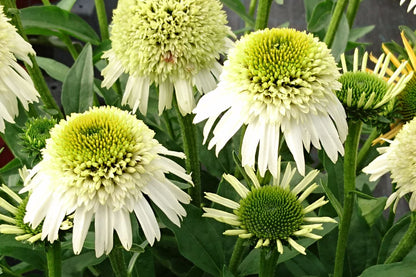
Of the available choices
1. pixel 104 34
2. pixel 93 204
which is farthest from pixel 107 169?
pixel 104 34

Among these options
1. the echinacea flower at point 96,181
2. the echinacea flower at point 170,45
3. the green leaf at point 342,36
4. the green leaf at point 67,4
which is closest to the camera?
the echinacea flower at point 96,181

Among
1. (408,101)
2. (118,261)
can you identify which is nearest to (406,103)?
(408,101)

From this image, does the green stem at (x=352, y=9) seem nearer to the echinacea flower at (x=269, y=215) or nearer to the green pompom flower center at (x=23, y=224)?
the echinacea flower at (x=269, y=215)

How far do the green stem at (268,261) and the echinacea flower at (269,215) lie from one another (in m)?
0.01

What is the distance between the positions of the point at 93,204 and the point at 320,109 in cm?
19

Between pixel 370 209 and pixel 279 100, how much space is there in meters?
0.24

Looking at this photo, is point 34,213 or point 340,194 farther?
point 340,194

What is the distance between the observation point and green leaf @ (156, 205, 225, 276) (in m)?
0.55

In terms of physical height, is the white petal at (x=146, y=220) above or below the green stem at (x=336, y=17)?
below

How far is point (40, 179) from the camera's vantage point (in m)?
0.43

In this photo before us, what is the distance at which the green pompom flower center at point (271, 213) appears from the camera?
469 mm

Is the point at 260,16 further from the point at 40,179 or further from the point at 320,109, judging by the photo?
the point at 40,179

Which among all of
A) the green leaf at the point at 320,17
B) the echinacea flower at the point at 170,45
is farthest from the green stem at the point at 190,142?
the green leaf at the point at 320,17

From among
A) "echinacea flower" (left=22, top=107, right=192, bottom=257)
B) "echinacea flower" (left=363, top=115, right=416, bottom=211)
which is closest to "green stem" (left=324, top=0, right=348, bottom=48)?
"echinacea flower" (left=363, top=115, right=416, bottom=211)
